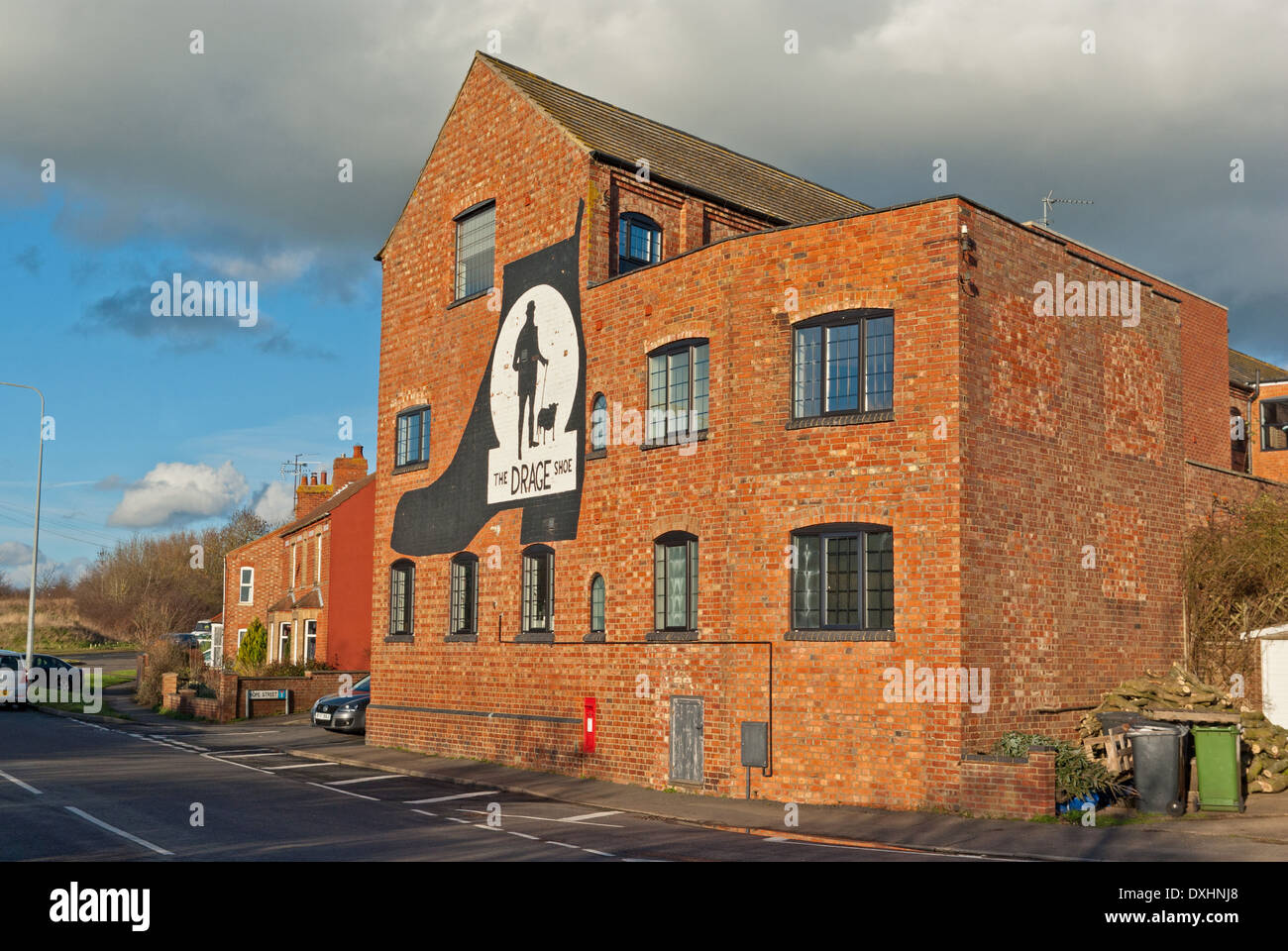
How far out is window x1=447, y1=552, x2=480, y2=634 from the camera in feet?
79.9

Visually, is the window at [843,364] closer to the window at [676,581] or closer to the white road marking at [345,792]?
the window at [676,581]

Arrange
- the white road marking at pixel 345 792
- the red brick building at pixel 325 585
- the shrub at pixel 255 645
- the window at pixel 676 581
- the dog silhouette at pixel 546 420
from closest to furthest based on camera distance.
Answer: the white road marking at pixel 345 792
the window at pixel 676 581
the dog silhouette at pixel 546 420
the red brick building at pixel 325 585
the shrub at pixel 255 645


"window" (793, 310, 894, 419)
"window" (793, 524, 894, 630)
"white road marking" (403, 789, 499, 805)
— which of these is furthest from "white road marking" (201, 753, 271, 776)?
"window" (793, 310, 894, 419)

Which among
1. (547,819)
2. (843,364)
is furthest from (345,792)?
(843,364)

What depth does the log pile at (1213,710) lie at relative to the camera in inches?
704

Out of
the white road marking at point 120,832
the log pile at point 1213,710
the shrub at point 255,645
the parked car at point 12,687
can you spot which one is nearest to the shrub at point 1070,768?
the log pile at point 1213,710

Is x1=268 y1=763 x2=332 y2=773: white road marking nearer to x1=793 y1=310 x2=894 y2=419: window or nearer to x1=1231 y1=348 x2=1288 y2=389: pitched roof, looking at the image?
x1=793 y1=310 x2=894 y2=419: window

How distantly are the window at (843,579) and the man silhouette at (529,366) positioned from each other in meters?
7.16

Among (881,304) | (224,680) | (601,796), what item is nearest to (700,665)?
(601,796)

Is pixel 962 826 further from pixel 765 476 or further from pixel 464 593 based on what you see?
pixel 464 593

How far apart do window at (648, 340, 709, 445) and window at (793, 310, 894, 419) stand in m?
1.81

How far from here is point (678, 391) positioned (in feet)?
64.8
